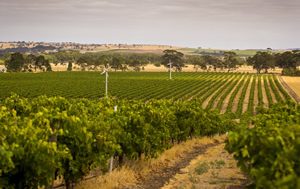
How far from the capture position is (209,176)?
16703mm

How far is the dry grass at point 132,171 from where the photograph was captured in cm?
1459

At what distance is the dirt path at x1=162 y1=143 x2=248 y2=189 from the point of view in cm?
1512

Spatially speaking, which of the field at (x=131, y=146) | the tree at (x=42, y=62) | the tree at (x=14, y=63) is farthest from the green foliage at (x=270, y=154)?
the tree at (x=42, y=62)

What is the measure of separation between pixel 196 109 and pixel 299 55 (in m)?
138

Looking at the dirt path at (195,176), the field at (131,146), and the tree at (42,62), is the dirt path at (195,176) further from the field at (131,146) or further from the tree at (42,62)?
the tree at (42,62)

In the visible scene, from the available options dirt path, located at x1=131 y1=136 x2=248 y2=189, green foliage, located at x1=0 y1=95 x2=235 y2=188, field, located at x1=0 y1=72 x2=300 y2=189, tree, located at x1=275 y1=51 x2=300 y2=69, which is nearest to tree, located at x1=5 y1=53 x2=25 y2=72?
tree, located at x1=275 y1=51 x2=300 y2=69

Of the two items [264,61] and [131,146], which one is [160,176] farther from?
[264,61]

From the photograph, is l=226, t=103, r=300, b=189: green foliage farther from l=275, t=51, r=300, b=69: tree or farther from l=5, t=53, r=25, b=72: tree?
l=275, t=51, r=300, b=69: tree

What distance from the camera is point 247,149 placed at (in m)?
9.33

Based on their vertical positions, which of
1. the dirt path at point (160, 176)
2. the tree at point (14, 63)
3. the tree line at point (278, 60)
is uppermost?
the tree line at point (278, 60)

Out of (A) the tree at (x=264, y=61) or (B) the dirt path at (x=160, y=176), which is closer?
(B) the dirt path at (x=160, y=176)

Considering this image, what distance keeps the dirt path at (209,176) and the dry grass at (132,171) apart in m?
1.19

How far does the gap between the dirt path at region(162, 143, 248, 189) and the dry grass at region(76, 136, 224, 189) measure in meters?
1.19

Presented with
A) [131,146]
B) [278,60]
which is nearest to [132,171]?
[131,146]
